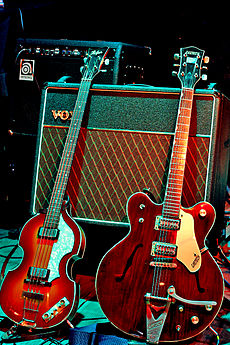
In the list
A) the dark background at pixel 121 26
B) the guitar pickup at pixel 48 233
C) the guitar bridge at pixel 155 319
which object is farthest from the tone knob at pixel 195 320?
the dark background at pixel 121 26

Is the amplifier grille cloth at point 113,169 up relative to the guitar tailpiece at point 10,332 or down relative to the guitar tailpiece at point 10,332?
up

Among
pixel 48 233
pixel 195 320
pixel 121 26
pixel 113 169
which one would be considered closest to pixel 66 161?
pixel 113 169

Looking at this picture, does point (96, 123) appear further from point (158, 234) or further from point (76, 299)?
point (76, 299)

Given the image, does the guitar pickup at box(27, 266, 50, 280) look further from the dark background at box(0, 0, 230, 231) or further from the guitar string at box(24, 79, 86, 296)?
the dark background at box(0, 0, 230, 231)

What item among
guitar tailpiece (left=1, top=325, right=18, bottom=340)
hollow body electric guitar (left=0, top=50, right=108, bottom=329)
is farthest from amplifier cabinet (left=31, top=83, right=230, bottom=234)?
guitar tailpiece (left=1, top=325, right=18, bottom=340)

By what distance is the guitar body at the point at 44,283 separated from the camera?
1450mm

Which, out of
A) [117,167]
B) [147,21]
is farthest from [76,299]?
[147,21]

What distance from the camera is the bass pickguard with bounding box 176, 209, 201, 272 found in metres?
1.45

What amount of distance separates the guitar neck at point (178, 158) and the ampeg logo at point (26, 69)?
117 centimetres

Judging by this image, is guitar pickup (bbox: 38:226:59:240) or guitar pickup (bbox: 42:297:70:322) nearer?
guitar pickup (bbox: 42:297:70:322)

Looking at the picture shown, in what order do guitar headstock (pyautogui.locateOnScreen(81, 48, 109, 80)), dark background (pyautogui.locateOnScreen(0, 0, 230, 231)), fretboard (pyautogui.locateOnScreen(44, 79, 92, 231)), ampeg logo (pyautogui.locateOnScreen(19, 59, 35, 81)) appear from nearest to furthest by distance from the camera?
1. fretboard (pyautogui.locateOnScreen(44, 79, 92, 231))
2. guitar headstock (pyautogui.locateOnScreen(81, 48, 109, 80))
3. ampeg logo (pyautogui.locateOnScreen(19, 59, 35, 81))
4. dark background (pyautogui.locateOnScreen(0, 0, 230, 231))

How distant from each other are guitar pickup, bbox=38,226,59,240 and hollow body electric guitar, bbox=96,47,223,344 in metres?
0.24

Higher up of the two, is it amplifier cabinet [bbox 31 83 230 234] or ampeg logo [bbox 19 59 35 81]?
ampeg logo [bbox 19 59 35 81]

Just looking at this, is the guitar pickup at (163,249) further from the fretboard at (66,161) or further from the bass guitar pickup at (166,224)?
the fretboard at (66,161)
